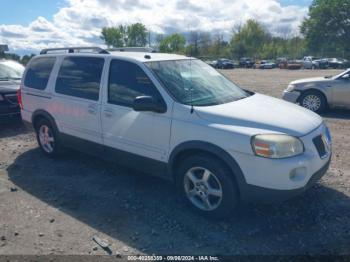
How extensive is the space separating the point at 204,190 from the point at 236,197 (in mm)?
393

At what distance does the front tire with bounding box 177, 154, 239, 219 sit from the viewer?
357 centimetres

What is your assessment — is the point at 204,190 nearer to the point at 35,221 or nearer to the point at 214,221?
the point at 214,221

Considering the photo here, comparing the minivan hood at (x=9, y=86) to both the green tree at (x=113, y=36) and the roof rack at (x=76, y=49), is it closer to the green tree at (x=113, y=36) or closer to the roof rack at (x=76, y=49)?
the roof rack at (x=76, y=49)

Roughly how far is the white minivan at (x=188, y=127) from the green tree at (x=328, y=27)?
72.8 meters

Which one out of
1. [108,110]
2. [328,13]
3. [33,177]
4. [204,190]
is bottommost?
[33,177]

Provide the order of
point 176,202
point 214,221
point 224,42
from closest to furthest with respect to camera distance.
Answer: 1. point 214,221
2. point 176,202
3. point 224,42

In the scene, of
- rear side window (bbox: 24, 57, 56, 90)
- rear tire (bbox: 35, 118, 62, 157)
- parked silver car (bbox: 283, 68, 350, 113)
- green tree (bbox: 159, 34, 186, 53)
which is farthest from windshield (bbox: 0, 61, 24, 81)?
parked silver car (bbox: 283, 68, 350, 113)

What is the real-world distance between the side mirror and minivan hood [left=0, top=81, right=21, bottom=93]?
517 cm

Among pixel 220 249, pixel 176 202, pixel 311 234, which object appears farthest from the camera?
pixel 176 202

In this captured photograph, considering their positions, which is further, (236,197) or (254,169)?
(236,197)

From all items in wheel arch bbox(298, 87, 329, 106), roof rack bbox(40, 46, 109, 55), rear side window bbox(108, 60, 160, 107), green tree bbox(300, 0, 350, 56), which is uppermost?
green tree bbox(300, 0, 350, 56)

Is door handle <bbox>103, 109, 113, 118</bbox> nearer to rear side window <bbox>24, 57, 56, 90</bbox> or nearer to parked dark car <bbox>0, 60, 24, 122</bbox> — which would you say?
rear side window <bbox>24, 57, 56, 90</bbox>

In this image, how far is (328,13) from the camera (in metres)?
67.4

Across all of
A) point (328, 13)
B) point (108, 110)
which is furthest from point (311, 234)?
point (328, 13)
